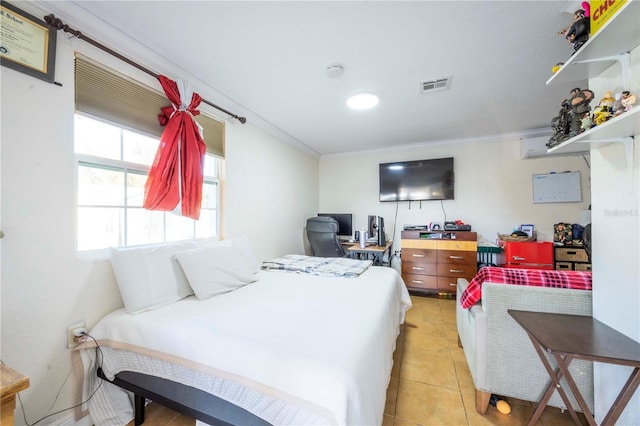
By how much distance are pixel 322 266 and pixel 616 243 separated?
1.94 metres

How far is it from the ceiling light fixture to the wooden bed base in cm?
256

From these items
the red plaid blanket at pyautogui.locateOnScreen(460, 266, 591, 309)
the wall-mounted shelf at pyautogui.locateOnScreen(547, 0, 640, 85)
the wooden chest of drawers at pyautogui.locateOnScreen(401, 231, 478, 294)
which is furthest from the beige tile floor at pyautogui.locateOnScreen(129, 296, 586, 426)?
the wall-mounted shelf at pyautogui.locateOnScreen(547, 0, 640, 85)

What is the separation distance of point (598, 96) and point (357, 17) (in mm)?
1360

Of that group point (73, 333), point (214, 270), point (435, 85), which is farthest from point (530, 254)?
point (73, 333)

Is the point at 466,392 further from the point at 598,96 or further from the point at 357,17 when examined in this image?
the point at 357,17

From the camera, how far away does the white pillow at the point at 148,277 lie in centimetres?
144

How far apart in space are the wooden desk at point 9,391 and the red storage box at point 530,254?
421 cm

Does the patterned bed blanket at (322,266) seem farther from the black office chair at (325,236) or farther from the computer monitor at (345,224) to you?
the computer monitor at (345,224)

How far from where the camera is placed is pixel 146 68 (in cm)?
174

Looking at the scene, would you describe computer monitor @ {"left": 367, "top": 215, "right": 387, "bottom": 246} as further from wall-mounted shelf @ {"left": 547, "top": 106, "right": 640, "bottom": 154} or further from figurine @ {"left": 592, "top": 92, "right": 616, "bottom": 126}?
figurine @ {"left": 592, "top": 92, "right": 616, "bottom": 126}

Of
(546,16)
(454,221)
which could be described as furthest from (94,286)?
(454,221)

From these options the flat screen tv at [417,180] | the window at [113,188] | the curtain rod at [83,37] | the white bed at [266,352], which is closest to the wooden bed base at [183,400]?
the white bed at [266,352]

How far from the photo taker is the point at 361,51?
5.75 feet

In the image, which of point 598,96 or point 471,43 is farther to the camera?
point 471,43
